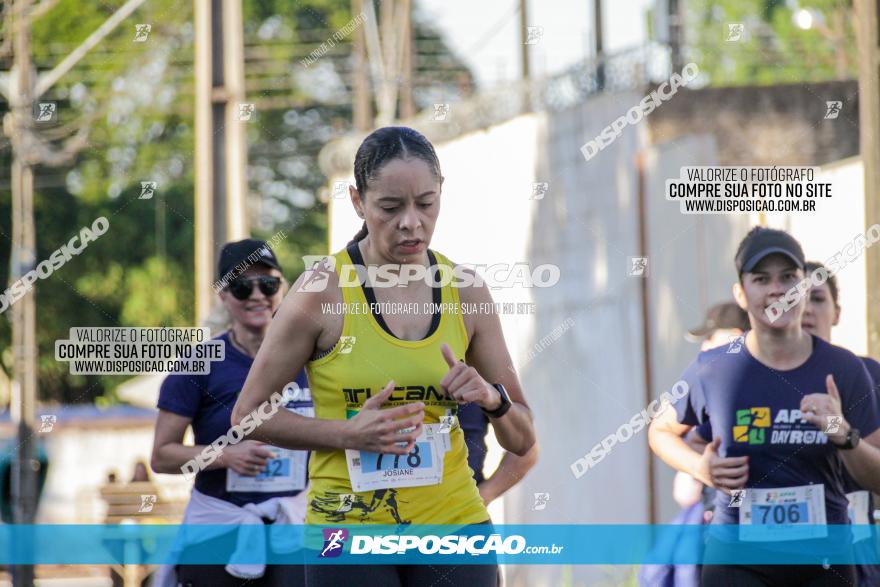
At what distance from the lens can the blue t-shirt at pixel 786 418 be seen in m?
4.89

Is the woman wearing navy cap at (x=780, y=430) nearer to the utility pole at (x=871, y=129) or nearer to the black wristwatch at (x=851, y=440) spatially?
the black wristwatch at (x=851, y=440)

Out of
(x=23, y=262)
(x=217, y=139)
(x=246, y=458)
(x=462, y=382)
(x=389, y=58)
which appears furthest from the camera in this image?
(x=389, y=58)

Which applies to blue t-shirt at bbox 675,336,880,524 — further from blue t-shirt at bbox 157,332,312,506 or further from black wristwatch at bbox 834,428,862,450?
blue t-shirt at bbox 157,332,312,506

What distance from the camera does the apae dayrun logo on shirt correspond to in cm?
486

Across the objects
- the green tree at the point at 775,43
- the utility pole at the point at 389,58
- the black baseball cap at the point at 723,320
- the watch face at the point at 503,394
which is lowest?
the watch face at the point at 503,394

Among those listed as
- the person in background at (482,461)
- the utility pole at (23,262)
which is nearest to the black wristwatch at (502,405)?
the person in background at (482,461)

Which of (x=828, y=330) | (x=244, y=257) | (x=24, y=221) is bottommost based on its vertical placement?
(x=828, y=330)

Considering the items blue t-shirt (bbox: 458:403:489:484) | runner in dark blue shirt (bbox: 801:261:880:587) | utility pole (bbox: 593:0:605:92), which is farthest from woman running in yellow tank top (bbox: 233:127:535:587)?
utility pole (bbox: 593:0:605:92)

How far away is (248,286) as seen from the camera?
5.47 meters

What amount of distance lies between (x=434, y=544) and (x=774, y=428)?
4.97 ft

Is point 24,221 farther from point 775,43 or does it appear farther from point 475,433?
point 775,43

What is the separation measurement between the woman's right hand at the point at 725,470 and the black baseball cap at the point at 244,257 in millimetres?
1800

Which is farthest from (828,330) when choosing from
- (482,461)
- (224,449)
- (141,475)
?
(141,475)

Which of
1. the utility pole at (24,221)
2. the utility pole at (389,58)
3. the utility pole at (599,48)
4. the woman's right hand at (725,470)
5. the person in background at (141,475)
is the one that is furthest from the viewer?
the utility pole at (389,58)
